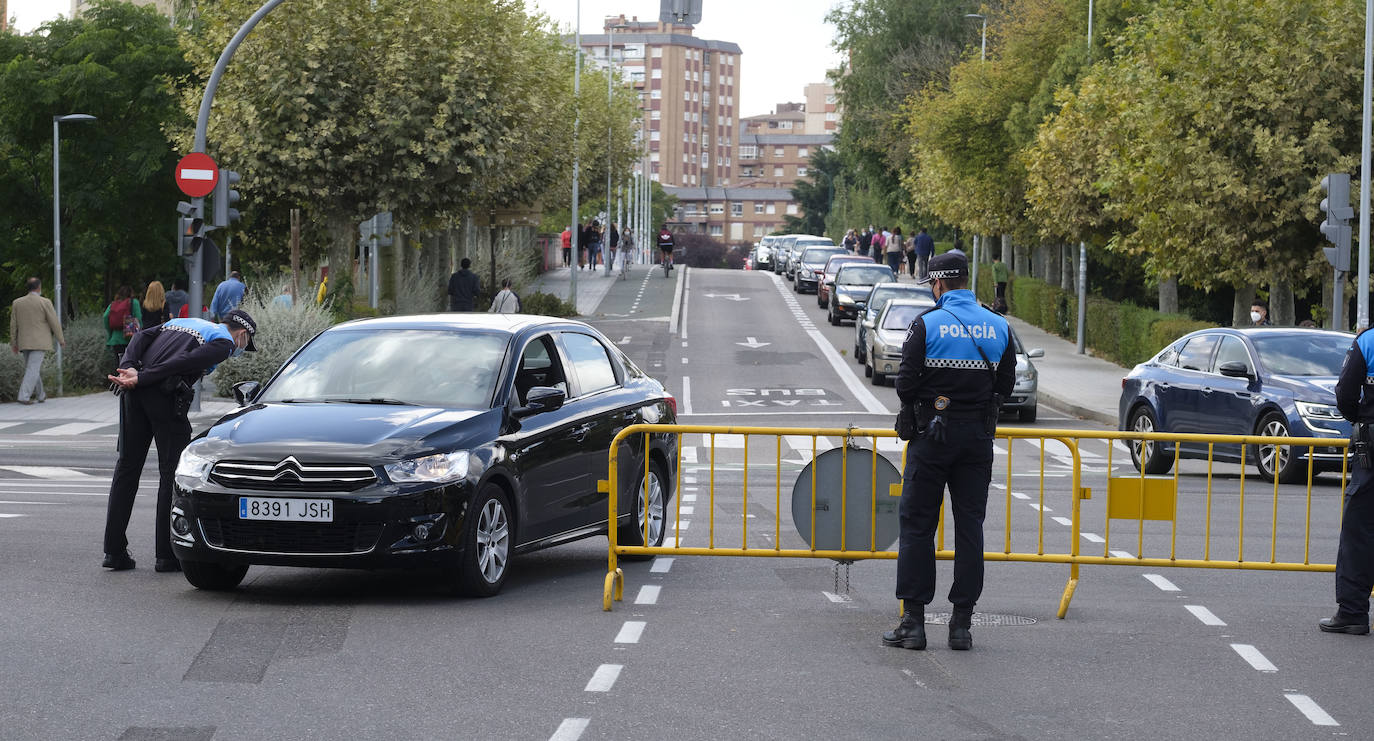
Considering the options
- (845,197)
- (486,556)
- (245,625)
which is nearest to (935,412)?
(486,556)

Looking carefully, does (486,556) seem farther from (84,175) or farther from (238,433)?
(84,175)

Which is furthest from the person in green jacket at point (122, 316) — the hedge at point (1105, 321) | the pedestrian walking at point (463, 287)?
the hedge at point (1105, 321)

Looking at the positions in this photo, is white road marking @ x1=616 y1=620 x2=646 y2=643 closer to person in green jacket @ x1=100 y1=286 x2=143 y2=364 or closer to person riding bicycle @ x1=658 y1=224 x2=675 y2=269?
person in green jacket @ x1=100 y1=286 x2=143 y2=364

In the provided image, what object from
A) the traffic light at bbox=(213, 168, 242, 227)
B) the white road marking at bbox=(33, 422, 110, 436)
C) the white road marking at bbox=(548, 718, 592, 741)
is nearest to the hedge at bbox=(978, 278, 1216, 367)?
the traffic light at bbox=(213, 168, 242, 227)

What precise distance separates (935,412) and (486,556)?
2647 mm

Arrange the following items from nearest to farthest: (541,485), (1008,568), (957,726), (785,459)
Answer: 1. (957,726)
2. (541,485)
3. (1008,568)
4. (785,459)

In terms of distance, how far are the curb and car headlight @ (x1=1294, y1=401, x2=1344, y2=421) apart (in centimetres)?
862

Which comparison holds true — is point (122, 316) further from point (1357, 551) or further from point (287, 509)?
point (1357, 551)

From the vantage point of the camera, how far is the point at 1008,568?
37.8 feet

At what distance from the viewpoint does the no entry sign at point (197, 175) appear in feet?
73.7

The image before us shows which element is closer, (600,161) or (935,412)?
(935,412)

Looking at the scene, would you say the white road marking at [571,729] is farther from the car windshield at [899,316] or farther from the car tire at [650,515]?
the car windshield at [899,316]

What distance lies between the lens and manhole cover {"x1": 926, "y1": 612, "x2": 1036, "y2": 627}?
9.26 m

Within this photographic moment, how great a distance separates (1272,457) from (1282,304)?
14005mm
